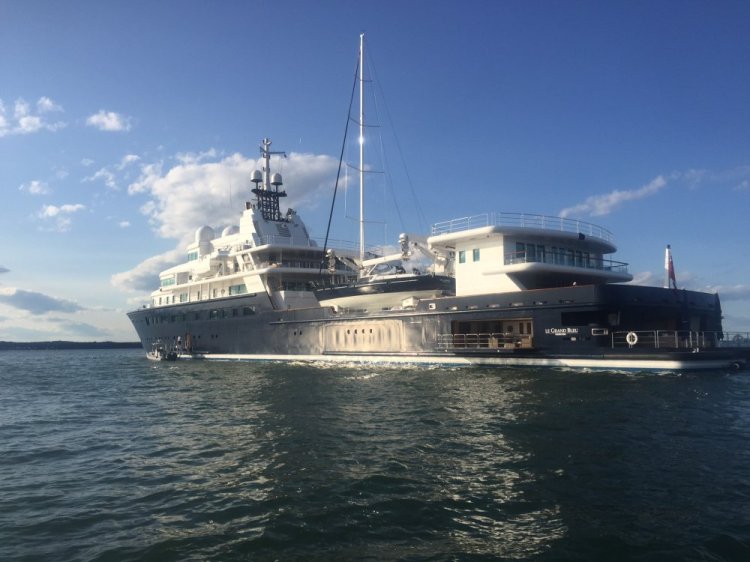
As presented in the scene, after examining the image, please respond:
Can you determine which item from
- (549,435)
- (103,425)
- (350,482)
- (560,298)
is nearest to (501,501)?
(350,482)

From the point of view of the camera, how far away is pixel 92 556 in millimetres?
5941

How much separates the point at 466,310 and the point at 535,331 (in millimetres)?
3454

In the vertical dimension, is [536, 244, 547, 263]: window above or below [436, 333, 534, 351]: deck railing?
above

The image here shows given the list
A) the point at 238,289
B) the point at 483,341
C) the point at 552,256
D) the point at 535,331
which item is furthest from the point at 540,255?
the point at 238,289

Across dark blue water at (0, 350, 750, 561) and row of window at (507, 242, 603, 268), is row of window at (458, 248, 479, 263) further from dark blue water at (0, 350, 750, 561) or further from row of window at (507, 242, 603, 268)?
dark blue water at (0, 350, 750, 561)

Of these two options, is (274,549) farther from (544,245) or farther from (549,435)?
(544,245)

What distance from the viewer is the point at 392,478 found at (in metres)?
8.31

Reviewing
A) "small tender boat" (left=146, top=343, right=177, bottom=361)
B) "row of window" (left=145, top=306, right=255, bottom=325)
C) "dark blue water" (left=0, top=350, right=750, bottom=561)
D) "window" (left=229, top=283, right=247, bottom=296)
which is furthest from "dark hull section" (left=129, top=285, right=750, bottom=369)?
"small tender boat" (left=146, top=343, right=177, bottom=361)

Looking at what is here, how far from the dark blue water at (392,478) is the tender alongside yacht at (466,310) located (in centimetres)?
496

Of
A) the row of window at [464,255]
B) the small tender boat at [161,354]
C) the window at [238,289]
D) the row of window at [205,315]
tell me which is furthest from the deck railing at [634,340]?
the small tender boat at [161,354]

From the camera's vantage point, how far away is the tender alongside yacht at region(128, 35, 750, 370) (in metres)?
21.2

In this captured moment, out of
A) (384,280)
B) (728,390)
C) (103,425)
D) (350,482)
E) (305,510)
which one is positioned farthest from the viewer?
(384,280)

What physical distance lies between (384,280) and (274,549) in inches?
931

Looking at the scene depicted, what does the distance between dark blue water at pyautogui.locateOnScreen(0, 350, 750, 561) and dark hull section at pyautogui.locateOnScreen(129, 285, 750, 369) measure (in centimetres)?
453
